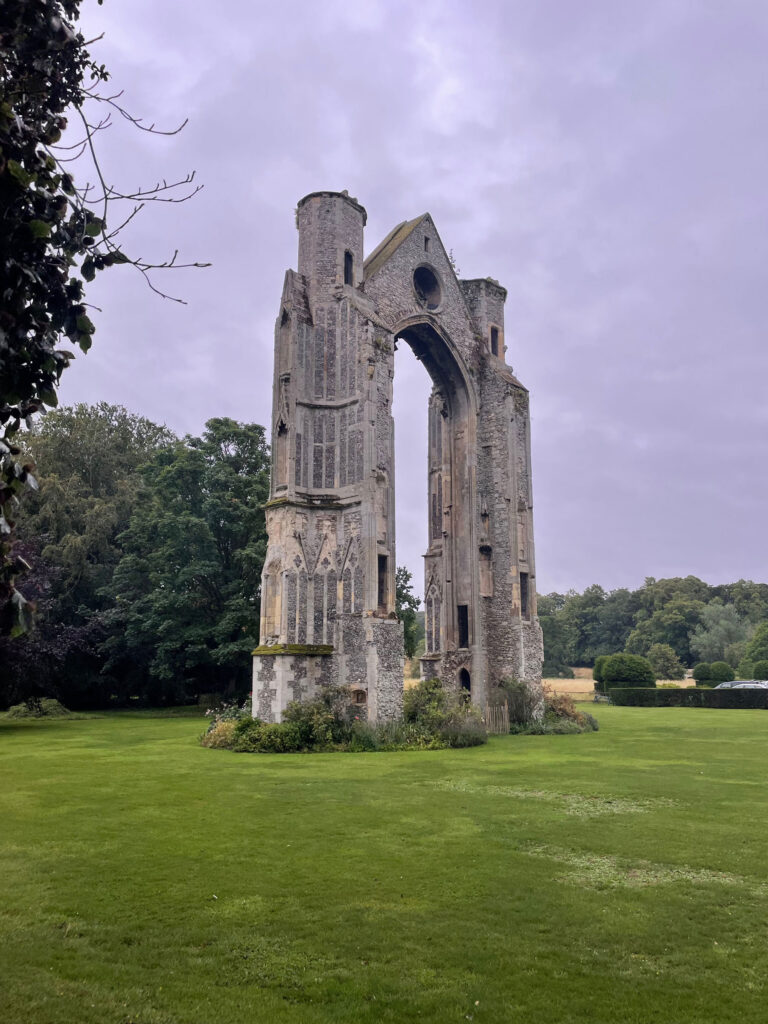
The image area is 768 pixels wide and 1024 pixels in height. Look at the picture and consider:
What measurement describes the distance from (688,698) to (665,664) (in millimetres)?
25538

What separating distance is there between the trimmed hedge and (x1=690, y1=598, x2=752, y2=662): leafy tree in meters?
27.5

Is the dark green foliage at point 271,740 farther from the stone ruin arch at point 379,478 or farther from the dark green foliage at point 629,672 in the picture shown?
the dark green foliage at point 629,672

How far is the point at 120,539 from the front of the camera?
32.8 m

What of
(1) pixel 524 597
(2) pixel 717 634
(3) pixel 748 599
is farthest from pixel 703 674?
(3) pixel 748 599

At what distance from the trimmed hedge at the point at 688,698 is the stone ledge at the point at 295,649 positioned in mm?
23613

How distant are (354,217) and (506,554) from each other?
1197 centimetres

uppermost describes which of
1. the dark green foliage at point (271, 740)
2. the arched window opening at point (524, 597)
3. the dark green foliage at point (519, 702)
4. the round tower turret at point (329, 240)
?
the round tower turret at point (329, 240)

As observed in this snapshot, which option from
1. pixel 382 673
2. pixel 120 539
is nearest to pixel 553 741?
pixel 382 673

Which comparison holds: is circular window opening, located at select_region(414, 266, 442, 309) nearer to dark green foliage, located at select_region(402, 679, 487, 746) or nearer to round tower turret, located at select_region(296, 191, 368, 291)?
round tower turret, located at select_region(296, 191, 368, 291)

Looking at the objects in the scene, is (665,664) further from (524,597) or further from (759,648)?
(524,597)

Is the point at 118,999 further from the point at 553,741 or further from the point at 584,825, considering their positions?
the point at 553,741

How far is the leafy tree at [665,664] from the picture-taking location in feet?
198

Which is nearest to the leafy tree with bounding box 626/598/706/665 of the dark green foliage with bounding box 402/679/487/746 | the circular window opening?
the circular window opening

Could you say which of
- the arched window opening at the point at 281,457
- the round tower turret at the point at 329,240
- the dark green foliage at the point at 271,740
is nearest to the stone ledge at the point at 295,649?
the dark green foliage at the point at 271,740
